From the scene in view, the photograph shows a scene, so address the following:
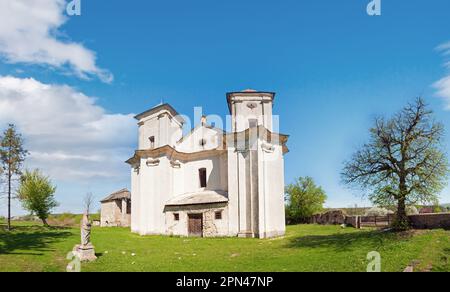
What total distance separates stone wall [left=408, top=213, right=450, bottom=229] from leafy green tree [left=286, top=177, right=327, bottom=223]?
27.9 metres

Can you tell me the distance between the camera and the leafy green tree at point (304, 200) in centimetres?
4884

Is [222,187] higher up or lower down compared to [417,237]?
higher up

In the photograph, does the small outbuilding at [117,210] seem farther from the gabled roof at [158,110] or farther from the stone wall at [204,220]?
the stone wall at [204,220]

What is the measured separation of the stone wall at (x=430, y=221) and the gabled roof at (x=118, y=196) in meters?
34.4

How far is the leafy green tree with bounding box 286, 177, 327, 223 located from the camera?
4884cm

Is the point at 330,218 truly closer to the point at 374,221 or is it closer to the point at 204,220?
the point at 374,221

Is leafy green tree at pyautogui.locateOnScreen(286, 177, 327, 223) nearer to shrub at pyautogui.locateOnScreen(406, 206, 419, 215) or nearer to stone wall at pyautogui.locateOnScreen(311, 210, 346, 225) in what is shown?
stone wall at pyautogui.locateOnScreen(311, 210, 346, 225)

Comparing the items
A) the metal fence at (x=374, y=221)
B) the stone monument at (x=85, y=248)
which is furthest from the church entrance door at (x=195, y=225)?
the metal fence at (x=374, y=221)

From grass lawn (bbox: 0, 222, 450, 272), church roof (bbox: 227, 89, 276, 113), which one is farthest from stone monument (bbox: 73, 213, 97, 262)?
church roof (bbox: 227, 89, 276, 113)

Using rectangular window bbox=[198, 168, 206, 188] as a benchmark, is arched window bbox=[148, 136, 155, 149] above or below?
above
